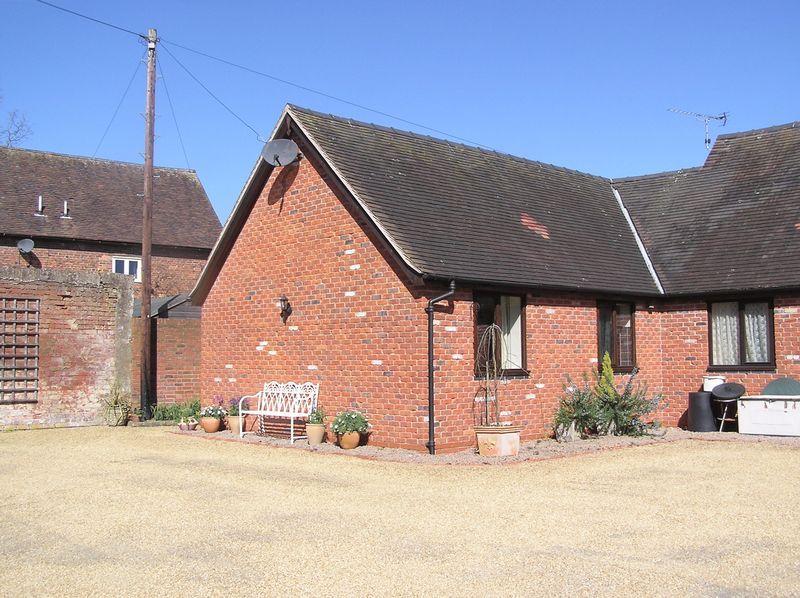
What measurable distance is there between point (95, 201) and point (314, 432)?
2229 cm

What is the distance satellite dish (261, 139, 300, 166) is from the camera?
1702cm

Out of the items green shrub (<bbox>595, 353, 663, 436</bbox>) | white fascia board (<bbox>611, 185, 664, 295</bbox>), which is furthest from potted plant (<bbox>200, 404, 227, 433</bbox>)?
white fascia board (<bbox>611, 185, 664, 295</bbox>)

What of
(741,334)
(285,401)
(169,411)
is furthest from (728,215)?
(169,411)

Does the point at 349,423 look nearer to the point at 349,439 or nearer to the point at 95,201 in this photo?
the point at 349,439

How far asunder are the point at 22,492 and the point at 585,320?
35.6ft

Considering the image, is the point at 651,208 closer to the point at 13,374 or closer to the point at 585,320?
the point at 585,320

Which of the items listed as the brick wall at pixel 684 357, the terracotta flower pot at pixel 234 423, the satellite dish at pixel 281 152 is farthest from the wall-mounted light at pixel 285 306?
the brick wall at pixel 684 357

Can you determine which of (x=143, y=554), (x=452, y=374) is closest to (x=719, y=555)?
(x=143, y=554)

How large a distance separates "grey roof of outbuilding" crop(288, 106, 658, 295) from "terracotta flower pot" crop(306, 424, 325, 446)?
3.65 m

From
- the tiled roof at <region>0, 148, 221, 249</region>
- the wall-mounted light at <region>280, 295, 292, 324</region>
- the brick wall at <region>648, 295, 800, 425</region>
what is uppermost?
the tiled roof at <region>0, 148, 221, 249</region>

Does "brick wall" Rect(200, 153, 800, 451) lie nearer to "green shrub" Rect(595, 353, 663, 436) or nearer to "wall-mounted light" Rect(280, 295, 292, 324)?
"wall-mounted light" Rect(280, 295, 292, 324)

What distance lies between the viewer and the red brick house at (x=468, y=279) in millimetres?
14922

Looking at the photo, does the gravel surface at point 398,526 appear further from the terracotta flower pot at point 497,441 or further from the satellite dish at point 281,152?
the satellite dish at point 281,152

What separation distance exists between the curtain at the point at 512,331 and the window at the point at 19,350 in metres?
10.4
